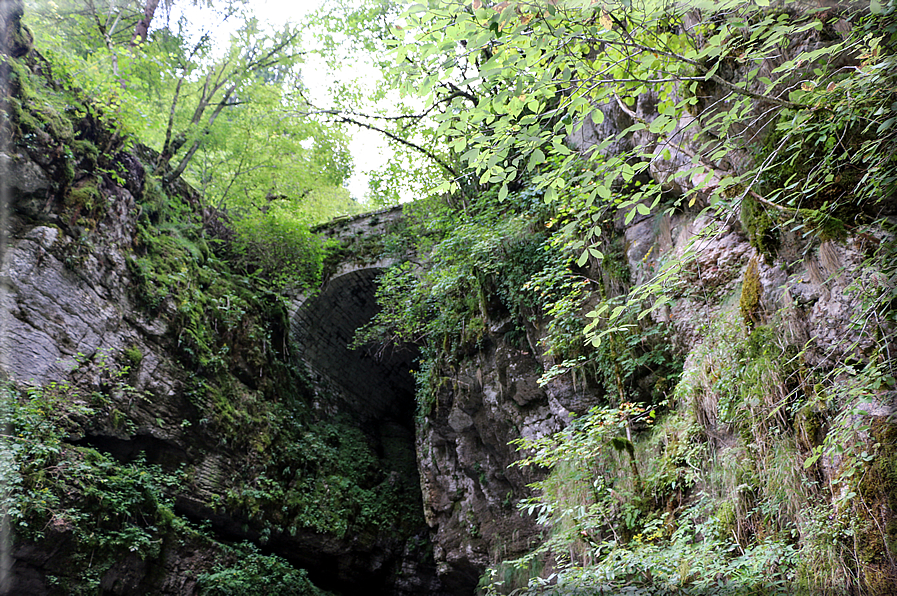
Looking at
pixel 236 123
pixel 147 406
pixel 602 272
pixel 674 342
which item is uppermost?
pixel 236 123

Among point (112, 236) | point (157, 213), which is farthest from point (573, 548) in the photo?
point (157, 213)

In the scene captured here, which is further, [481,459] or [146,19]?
[146,19]

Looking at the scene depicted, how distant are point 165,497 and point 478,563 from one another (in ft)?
15.0

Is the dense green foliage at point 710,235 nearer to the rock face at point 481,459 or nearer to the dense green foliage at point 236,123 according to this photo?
the rock face at point 481,459

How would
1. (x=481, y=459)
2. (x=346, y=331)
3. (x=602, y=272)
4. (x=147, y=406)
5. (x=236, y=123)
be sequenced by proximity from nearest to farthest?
1. (x=602, y=272)
2. (x=147, y=406)
3. (x=481, y=459)
4. (x=236, y=123)
5. (x=346, y=331)

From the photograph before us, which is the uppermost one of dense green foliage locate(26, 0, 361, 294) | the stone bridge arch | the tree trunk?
the tree trunk

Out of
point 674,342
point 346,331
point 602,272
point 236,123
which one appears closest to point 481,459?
point 602,272

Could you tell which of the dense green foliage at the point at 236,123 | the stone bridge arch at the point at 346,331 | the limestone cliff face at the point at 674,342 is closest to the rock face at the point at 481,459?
the limestone cliff face at the point at 674,342

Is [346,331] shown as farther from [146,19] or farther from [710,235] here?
[710,235]

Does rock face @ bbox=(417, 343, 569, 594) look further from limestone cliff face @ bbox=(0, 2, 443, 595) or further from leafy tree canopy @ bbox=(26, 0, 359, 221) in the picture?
leafy tree canopy @ bbox=(26, 0, 359, 221)

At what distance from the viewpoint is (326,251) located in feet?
36.9

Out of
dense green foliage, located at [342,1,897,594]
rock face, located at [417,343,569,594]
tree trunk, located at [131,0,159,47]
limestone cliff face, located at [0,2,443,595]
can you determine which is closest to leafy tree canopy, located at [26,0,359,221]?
tree trunk, located at [131,0,159,47]

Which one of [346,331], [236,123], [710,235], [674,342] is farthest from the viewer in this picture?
[346,331]

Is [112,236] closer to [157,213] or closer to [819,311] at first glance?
[157,213]
